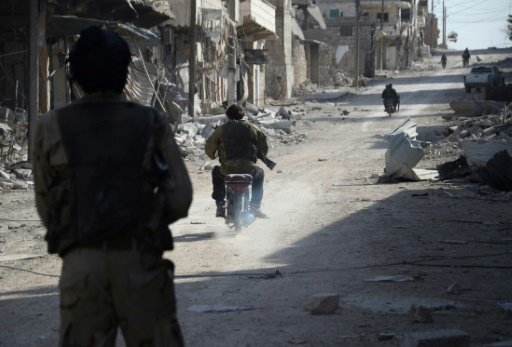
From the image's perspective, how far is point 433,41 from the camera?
15238 cm

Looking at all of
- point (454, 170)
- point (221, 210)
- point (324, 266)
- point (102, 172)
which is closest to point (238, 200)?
point (221, 210)

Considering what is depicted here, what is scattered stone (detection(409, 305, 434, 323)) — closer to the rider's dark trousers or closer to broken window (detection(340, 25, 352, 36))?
the rider's dark trousers

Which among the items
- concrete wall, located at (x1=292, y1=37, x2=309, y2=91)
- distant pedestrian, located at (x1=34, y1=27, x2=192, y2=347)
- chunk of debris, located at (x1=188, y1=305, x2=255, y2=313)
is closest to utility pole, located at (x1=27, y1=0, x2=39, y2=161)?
chunk of debris, located at (x1=188, y1=305, x2=255, y2=313)

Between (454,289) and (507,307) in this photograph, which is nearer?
(507,307)

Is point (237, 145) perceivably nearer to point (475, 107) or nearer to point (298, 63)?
point (475, 107)

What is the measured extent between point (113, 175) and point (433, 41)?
15281 centimetres

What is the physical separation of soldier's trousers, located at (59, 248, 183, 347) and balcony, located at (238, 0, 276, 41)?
3992cm

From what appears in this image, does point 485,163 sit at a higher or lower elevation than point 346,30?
lower

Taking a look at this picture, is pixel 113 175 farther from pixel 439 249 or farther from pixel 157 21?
pixel 157 21

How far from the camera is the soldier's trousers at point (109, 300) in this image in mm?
3438

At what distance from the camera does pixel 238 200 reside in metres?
11.0

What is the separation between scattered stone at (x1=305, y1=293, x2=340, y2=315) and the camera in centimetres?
685

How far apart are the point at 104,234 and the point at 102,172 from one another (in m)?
0.22

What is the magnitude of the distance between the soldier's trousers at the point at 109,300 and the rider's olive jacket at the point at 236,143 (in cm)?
764
